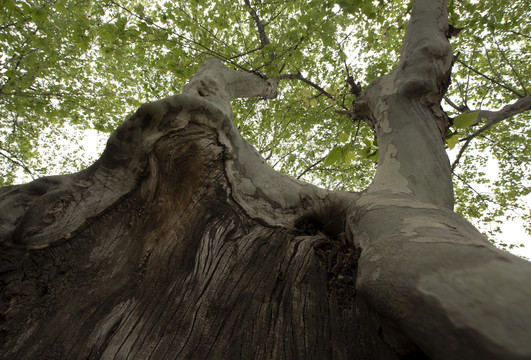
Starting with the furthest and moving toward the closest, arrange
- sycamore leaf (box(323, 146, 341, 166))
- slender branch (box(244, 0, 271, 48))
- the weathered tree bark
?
1. slender branch (box(244, 0, 271, 48))
2. sycamore leaf (box(323, 146, 341, 166))
3. the weathered tree bark

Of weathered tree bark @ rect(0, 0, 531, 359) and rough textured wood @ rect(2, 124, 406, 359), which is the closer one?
weathered tree bark @ rect(0, 0, 531, 359)

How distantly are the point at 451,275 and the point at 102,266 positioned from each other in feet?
4.75

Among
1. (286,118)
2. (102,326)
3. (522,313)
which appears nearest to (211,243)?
(102,326)

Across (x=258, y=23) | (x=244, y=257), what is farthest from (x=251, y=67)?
(x=244, y=257)

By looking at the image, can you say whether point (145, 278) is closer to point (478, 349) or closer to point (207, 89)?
point (478, 349)

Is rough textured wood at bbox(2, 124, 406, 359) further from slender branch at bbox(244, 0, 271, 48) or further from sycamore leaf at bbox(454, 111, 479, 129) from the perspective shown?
slender branch at bbox(244, 0, 271, 48)

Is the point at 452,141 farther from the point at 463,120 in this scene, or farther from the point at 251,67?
the point at 251,67

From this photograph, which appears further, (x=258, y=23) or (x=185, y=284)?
(x=258, y=23)

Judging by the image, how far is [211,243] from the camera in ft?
4.09

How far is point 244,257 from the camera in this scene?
3.91 ft

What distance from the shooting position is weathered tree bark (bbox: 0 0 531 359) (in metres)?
0.58

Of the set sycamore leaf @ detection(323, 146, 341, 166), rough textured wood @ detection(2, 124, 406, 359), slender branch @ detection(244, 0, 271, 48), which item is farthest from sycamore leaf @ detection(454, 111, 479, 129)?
slender branch @ detection(244, 0, 271, 48)

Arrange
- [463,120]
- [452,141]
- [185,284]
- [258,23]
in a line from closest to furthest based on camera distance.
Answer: [185,284]
[463,120]
[452,141]
[258,23]

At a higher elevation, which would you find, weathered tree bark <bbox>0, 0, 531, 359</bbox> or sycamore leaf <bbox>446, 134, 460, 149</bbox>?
sycamore leaf <bbox>446, 134, 460, 149</bbox>
